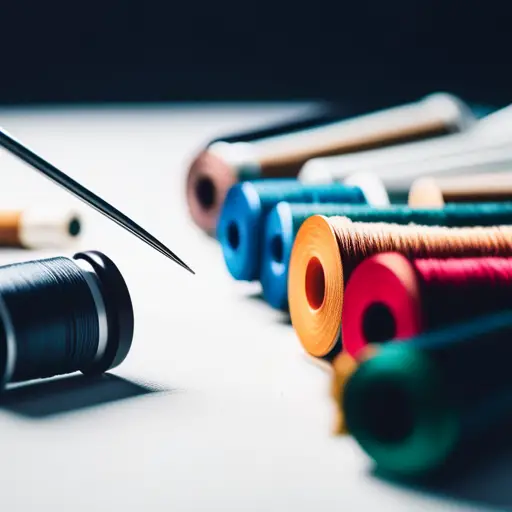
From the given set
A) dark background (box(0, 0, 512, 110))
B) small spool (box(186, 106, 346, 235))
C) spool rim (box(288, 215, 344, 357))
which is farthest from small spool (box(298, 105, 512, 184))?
dark background (box(0, 0, 512, 110))

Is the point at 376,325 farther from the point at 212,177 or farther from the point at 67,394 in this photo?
the point at 212,177

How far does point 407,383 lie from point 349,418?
0.38ft

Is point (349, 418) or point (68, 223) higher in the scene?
point (68, 223)

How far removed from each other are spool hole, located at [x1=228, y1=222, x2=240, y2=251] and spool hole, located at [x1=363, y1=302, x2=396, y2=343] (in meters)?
0.92

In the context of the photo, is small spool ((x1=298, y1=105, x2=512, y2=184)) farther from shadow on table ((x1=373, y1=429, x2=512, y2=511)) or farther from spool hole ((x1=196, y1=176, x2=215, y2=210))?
shadow on table ((x1=373, y1=429, x2=512, y2=511))

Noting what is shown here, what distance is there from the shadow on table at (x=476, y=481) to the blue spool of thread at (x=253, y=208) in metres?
1.05

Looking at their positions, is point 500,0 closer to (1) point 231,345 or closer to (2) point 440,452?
(1) point 231,345

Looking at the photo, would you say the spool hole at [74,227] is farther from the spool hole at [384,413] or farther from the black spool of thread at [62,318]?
the spool hole at [384,413]

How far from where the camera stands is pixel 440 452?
1326 millimetres

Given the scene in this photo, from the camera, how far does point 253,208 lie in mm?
2422

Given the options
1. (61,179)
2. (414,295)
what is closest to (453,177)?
(414,295)

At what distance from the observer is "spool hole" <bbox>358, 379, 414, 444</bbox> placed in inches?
53.6

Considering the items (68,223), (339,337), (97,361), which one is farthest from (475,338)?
(68,223)

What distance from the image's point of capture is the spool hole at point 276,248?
228cm
